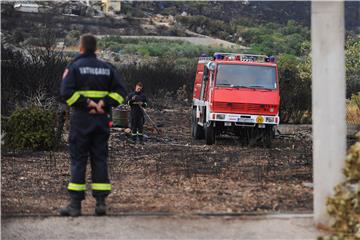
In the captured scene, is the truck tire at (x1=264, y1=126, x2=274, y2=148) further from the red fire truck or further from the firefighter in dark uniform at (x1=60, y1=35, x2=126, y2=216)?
the firefighter in dark uniform at (x1=60, y1=35, x2=126, y2=216)

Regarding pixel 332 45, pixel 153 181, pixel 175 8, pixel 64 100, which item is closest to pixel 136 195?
pixel 153 181

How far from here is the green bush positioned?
609 inches

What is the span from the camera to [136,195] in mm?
9273

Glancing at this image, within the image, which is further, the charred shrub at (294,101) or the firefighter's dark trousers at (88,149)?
the charred shrub at (294,101)

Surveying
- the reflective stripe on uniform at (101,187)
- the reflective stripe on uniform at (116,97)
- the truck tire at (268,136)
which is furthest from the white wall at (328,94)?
the truck tire at (268,136)

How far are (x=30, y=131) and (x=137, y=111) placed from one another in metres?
4.26

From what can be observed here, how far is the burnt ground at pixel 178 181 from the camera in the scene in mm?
8375

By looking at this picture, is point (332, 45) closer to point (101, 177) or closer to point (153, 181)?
point (101, 177)

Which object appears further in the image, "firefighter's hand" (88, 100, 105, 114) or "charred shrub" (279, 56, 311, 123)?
"charred shrub" (279, 56, 311, 123)

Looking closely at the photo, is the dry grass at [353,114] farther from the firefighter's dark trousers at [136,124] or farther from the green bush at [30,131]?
the green bush at [30,131]

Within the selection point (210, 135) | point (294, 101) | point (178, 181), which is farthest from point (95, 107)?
point (294, 101)

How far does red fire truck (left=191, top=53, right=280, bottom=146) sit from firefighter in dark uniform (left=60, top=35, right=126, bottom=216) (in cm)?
1029

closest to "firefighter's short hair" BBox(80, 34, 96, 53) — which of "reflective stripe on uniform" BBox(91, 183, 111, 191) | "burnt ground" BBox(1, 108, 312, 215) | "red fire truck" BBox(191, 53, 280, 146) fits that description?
"reflective stripe on uniform" BBox(91, 183, 111, 191)

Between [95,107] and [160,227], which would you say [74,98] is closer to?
[95,107]
